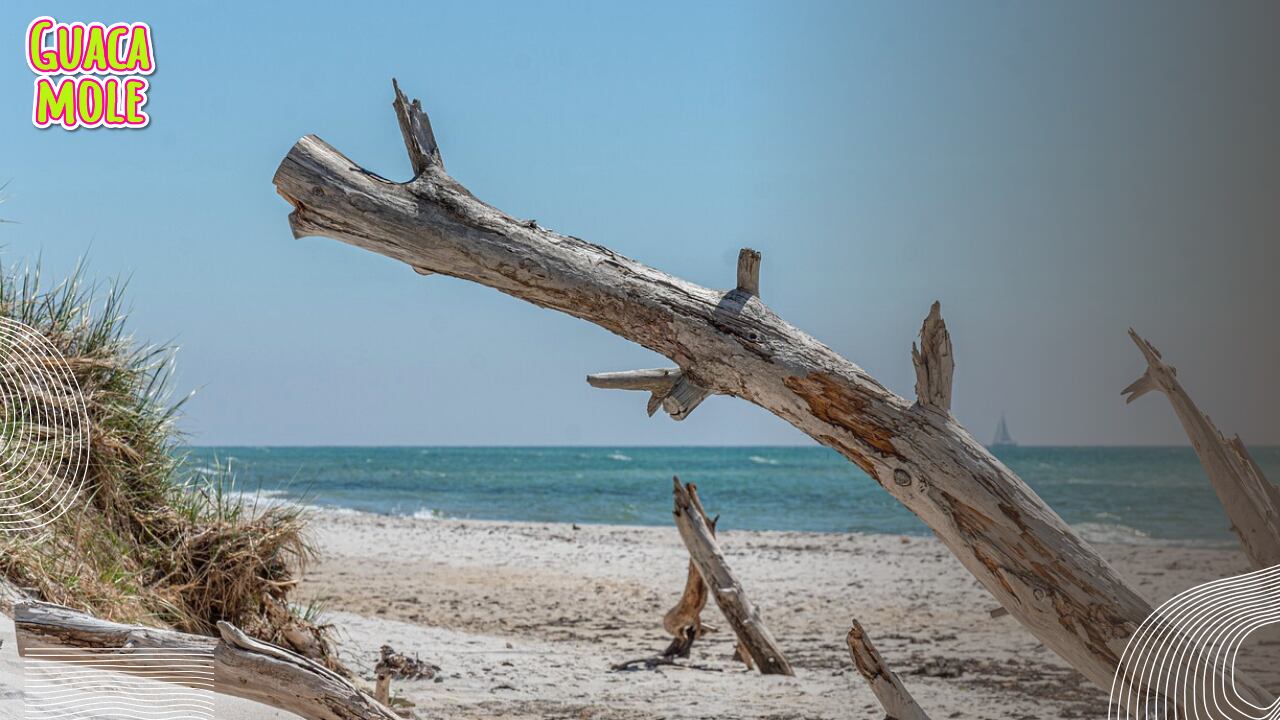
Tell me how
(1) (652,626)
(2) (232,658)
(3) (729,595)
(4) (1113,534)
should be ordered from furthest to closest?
1. (4) (1113,534)
2. (1) (652,626)
3. (3) (729,595)
4. (2) (232,658)

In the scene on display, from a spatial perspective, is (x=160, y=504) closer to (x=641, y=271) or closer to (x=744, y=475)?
(x=641, y=271)

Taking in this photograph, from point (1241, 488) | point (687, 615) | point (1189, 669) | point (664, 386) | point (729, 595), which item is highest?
point (664, 386)

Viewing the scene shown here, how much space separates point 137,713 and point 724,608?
14.9ft

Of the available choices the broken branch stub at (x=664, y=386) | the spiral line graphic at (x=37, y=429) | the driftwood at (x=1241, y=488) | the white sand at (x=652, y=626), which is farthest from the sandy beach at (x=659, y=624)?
the broken branch stub at (x=664, y=386)

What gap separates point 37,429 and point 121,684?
106 inches

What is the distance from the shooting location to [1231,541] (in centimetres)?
1780

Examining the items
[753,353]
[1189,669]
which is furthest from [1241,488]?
[753,353]

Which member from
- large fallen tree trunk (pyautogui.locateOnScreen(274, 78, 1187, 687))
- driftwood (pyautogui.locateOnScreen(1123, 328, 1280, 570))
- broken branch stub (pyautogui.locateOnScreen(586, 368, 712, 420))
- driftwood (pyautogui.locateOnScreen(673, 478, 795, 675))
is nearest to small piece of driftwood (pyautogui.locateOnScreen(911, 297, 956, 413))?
large fallen tree trunk (pyautogui.locateOnScreen(274, 78, 1187, 687))

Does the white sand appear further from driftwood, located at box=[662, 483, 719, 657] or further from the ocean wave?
the ocean wave

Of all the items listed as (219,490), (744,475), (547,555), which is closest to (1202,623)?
(219,490)

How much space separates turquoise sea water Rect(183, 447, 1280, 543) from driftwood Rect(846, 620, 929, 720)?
1242 cm

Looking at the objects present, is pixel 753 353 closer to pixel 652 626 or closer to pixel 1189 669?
pixel 1189 669

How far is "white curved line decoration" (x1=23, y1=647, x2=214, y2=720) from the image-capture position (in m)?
2.95

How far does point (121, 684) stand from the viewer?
3113mm
